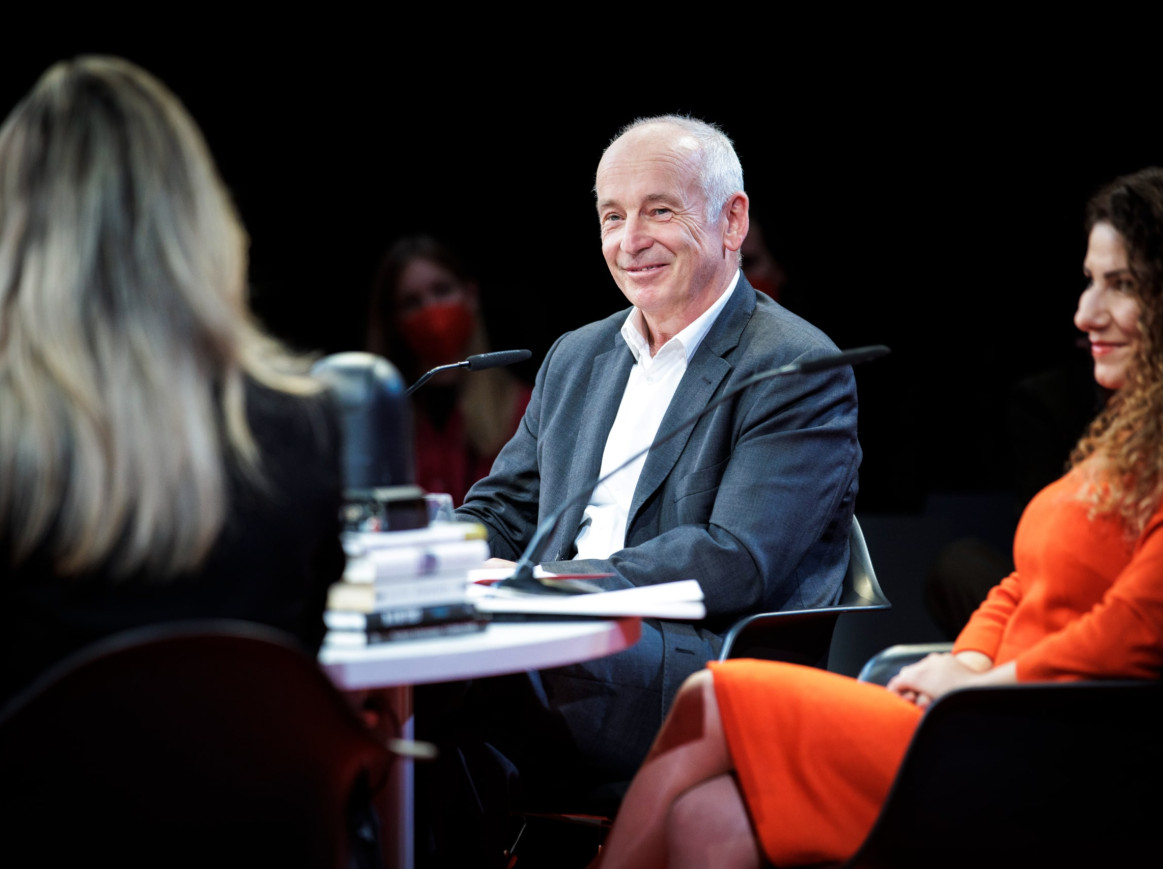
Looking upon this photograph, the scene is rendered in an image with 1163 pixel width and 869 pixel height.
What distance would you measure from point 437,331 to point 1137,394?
3001mm

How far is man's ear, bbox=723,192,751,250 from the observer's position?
9.30 ft

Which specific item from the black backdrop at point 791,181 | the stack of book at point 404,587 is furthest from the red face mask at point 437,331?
the stack of book at point 404,587

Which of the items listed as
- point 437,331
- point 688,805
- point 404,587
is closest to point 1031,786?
point 688,805

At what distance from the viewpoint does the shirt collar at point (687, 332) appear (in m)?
2.72

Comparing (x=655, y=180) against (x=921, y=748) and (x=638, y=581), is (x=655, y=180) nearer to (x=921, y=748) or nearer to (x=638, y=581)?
(x=638, y=581)

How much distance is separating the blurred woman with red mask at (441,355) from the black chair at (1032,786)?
2919mm

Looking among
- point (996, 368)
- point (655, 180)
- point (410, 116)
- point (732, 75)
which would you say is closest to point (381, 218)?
point (410, 116)

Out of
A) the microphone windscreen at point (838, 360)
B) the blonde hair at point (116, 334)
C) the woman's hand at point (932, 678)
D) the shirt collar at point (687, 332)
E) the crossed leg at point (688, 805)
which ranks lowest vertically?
the crossed leg at point (688, 805)

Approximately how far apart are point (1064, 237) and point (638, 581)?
3472 millimetres

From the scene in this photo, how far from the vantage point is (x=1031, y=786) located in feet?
5.00

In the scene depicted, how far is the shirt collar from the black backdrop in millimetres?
2022

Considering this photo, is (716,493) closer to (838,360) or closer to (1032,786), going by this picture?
(838,360)

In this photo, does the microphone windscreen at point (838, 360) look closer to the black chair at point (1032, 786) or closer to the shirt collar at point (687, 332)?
the black chair at point (1032, 786)

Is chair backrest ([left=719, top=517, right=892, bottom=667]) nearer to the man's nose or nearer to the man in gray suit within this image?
the man in gray suit
